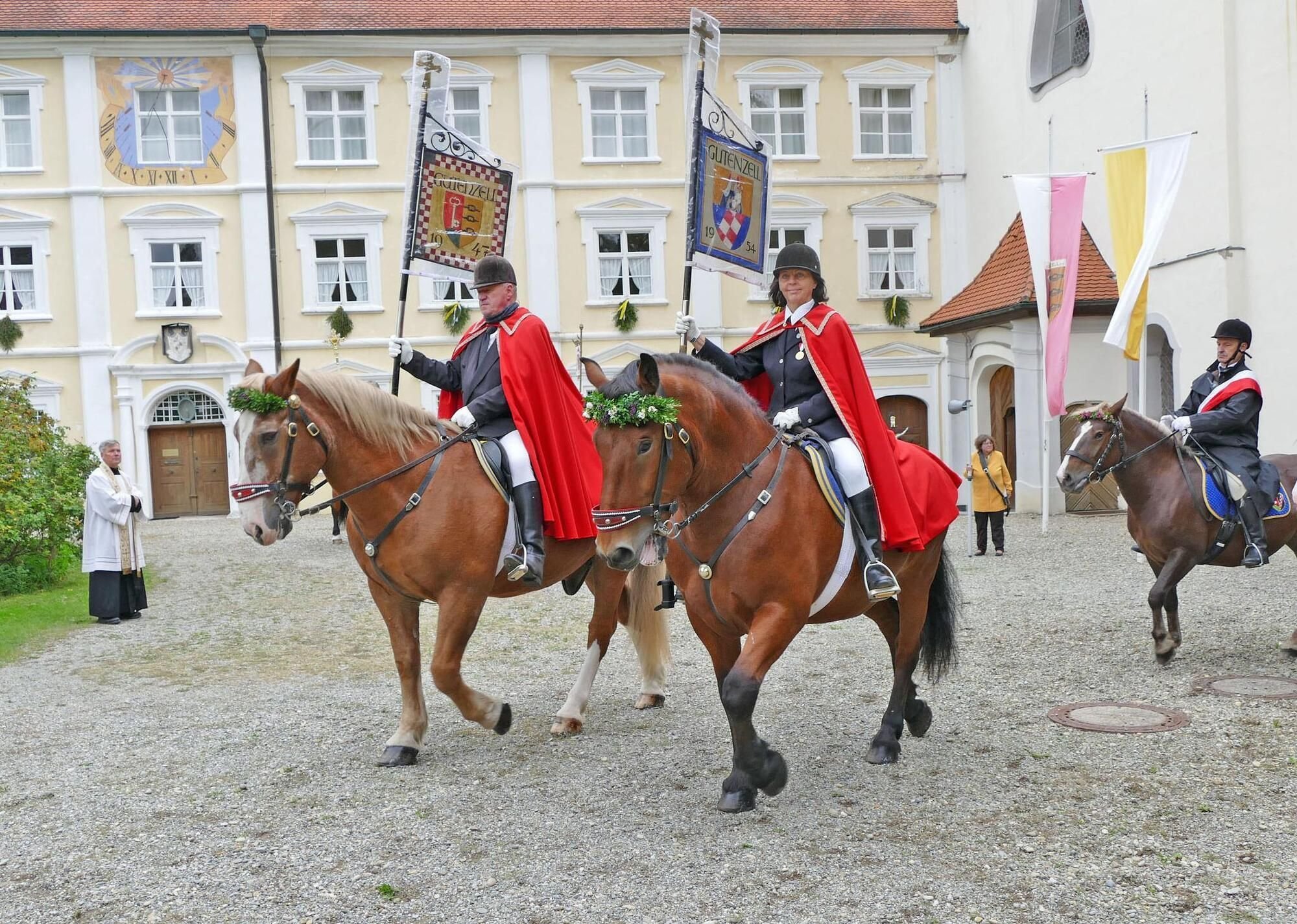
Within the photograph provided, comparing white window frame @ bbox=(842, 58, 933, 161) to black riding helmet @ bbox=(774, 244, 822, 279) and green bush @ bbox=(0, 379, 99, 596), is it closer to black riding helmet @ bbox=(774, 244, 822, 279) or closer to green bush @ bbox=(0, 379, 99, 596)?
green bush @ bbox=(0, 379, 99, 596)

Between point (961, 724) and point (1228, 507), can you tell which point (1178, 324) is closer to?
point (1228, 507)

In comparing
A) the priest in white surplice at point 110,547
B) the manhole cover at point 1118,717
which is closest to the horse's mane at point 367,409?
the manhole cover at point 1118,717

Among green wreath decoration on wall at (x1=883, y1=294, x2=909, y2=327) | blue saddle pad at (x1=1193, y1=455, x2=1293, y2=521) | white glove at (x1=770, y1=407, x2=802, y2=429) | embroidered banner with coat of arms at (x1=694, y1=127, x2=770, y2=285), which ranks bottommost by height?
blue saddle pad at (x1=1193, y1=455, x2=1293, y2=521)

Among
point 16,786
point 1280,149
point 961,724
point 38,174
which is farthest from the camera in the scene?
point 38,174

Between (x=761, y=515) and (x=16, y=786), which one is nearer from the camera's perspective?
(x=761, y=515)

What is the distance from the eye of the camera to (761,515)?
15.7ft

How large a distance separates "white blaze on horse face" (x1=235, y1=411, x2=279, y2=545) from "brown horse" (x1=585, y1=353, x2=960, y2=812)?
1.66 meters

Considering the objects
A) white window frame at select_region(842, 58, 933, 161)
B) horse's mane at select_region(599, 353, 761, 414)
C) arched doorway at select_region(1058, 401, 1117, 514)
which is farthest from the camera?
white window frame at select_region(842, 58, 933, 161)

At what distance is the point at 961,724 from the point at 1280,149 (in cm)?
1351

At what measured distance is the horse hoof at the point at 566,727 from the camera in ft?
21.0

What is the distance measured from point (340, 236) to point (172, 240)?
3858 millimetres

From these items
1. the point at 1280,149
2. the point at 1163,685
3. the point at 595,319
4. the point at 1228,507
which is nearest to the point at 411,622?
the point at 1163,685

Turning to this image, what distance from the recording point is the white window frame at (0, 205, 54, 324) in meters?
26.0

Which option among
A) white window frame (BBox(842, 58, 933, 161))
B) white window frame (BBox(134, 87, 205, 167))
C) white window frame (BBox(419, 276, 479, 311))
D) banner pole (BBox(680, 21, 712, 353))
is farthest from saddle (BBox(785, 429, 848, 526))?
white window frame (BBox(134, 87, 205, 167))
